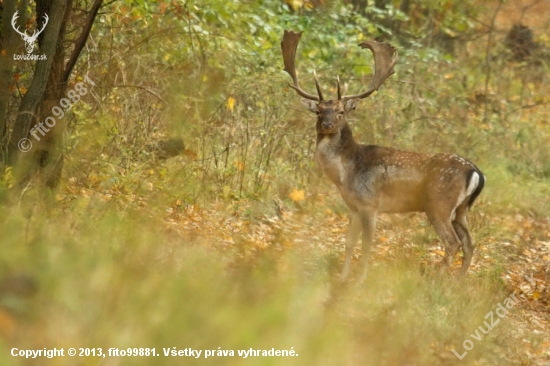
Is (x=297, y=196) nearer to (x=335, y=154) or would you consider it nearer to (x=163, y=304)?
(x=335, y=154)

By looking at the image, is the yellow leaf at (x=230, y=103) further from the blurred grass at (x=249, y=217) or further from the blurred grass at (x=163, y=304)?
the blurred grass at (x=163, y=304)

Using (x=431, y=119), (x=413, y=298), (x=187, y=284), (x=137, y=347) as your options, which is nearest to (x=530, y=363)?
(x=413, y=298)

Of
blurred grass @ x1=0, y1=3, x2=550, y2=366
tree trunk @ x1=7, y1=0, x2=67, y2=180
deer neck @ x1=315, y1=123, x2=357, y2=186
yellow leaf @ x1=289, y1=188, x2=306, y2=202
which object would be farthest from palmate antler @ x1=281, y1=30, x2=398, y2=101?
tree trunk @ x1=7, y1=0, x2=67, y2=180

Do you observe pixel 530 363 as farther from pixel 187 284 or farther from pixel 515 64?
pixel 515 64

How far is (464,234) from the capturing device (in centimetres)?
991

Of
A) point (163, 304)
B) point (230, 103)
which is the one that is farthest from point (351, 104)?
point (163, 304)

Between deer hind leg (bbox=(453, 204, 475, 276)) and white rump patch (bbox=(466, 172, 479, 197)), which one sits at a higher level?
white rump patch (bbox=(466, 172, 479, 197))

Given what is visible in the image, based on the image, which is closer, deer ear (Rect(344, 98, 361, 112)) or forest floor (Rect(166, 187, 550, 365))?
forest floor (Rect(166, 187, 550, 365))

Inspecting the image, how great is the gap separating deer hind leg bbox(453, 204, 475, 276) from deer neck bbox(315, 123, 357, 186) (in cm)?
140

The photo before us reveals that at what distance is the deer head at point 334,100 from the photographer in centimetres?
972

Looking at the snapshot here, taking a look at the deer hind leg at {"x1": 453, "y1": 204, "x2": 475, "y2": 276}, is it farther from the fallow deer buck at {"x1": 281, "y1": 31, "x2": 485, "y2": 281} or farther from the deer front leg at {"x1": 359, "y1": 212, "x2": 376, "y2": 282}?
the deer front leg at {"x1": 359, "y1": 212, "x2": 376, "y2": 282}

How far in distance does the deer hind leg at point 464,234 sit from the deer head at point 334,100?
1695mm

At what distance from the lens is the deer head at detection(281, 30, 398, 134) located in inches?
383

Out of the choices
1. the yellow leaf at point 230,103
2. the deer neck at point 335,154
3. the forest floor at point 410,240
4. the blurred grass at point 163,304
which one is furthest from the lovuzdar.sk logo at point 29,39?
the yellow leaf at point 230,103
